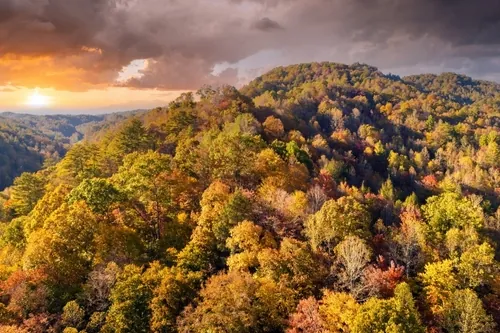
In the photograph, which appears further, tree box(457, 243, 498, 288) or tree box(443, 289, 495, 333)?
tree box(457, 243, 498, 288)

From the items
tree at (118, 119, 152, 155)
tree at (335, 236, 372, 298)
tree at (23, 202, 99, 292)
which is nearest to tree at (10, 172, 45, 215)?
tree at (118, 119, 152, 155)

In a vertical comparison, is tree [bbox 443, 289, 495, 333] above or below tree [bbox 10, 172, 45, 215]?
below

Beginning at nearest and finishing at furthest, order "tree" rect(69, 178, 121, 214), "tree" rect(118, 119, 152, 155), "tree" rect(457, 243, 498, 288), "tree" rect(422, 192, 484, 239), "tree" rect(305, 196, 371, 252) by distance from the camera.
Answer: "tree" rect(457, 243, 498, 288) < "tree" rect(305, 196, 371, 252) < "tree" rect(69, 178, 121, 214) < "tree" rect(422, 192, 484, 239) < "tree" rect(118, 119, 152, 155)

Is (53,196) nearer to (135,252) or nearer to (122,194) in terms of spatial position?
(122,194)

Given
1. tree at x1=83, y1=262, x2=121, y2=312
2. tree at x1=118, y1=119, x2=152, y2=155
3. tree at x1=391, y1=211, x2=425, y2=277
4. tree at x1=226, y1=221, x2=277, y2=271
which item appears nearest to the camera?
tree at x1=83, y1=262, x2=121, y2=312

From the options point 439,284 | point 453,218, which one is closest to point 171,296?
point 439,284

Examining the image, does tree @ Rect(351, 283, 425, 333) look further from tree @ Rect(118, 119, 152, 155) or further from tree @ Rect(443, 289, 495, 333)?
tree @ Rect(118, 119, 152, 155)

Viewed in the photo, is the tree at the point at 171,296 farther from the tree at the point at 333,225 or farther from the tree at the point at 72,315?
the tree at the point at 333,225

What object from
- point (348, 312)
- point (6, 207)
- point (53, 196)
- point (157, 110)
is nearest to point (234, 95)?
point (157, 110)
